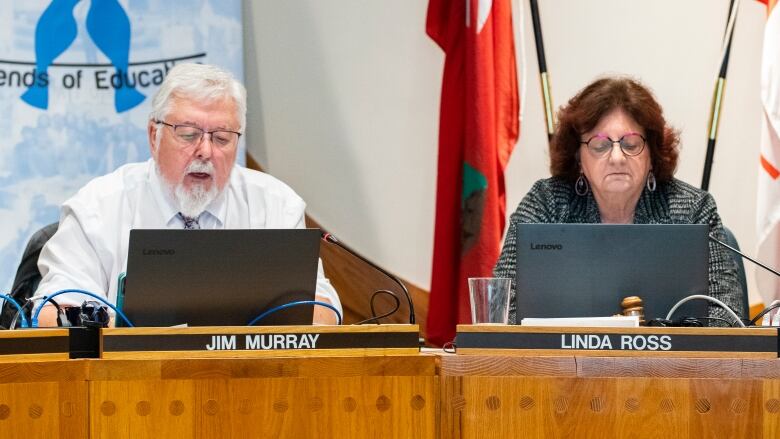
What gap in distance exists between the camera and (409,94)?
377 centimetres

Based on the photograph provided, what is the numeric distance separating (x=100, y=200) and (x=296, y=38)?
1300mm

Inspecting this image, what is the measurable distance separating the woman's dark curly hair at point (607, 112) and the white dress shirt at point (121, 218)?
75 centimetres

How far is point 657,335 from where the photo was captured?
5.24 ft

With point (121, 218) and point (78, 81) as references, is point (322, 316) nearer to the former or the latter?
point (121, 218)

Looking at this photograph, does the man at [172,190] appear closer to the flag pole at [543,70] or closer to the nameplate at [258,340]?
the nameplate at [258,340]

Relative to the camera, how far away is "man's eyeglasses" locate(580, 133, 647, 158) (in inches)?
107

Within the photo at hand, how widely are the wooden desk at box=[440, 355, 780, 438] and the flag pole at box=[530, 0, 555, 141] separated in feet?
6.27

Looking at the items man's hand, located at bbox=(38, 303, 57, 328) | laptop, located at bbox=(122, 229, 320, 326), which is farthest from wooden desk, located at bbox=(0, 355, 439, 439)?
man's hand, located at bbox=(38, 303, 57, 328)

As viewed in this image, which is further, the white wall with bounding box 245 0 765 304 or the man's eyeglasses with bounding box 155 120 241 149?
the white wall with bounding box 245 0 765 304

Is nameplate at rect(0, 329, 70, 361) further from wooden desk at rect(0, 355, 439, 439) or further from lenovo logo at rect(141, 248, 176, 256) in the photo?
lenovo logo at rect(141, 248, 176, 256)

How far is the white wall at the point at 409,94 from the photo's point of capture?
369 cm

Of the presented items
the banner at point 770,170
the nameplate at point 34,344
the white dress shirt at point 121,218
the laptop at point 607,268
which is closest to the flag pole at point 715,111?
the banner at point 770,170

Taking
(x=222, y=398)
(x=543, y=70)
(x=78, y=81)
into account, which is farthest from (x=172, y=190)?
(x=543, y=70)

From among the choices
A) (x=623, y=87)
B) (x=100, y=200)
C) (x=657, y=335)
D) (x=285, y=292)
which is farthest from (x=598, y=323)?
(x=100, y=200)
